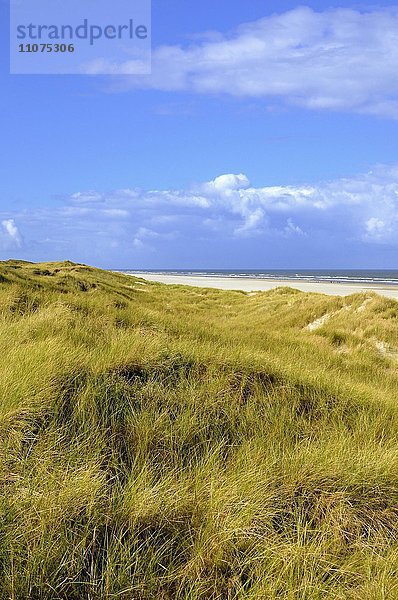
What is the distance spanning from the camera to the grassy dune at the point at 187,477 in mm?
2352

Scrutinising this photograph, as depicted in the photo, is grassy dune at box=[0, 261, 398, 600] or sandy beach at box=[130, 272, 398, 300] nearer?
grassy dune at box=[0, 261, 398, 600]

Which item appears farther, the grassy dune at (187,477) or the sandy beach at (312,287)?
the sandy beach at (312,287)

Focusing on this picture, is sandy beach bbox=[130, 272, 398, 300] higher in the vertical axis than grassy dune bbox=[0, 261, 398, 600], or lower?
higher

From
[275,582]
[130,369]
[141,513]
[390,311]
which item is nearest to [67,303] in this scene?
[130,369]

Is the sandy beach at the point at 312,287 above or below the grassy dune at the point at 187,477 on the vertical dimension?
above

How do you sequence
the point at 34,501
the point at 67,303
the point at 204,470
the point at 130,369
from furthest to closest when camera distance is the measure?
the point at 67,303 < the point at 130,369 < the point at 204,470 < the point at 34,501

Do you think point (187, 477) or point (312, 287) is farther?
point (312, 287)

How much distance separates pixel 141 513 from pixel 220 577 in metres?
0.58

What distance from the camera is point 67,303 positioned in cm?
962

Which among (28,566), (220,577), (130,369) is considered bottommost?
(220,577)

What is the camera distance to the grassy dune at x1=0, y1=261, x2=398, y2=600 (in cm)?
235

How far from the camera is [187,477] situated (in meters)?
3.17

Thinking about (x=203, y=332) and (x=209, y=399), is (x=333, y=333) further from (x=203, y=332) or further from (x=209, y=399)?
(x=209, y=399)

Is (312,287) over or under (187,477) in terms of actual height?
over
